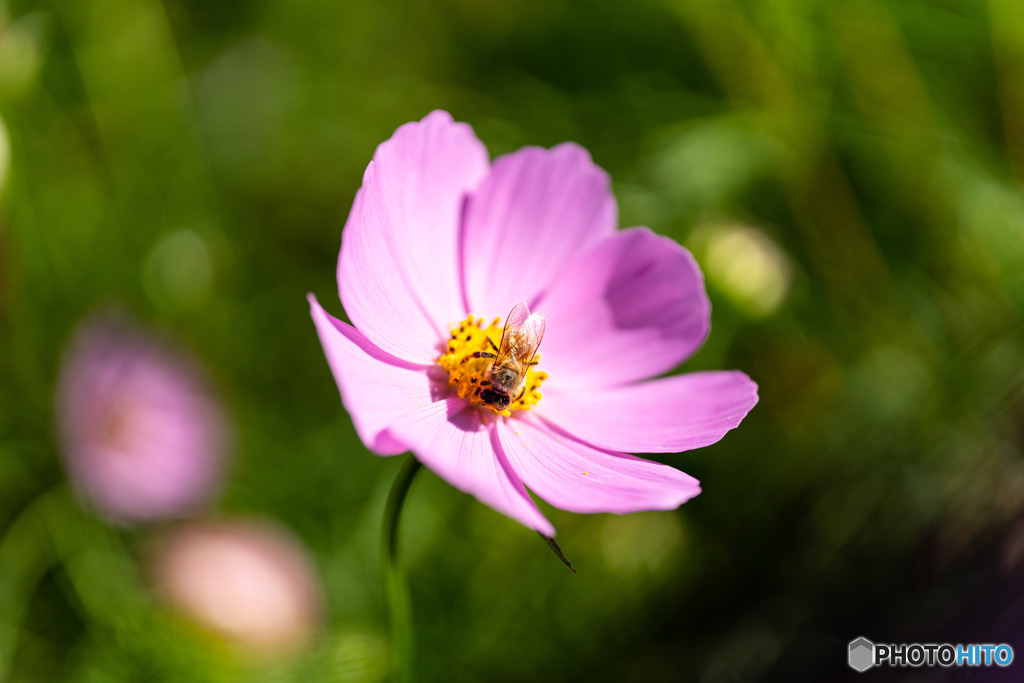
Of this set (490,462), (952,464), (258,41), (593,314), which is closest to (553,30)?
(258,41)

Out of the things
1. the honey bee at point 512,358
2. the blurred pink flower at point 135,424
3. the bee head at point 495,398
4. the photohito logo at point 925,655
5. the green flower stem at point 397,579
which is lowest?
the photohito logo at point 925,655

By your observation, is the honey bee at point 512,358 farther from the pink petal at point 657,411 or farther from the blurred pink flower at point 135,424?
the blurred pink flower at point 135,424

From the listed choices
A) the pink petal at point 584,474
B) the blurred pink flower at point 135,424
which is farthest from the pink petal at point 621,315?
the blurred pink flower at point 135,424

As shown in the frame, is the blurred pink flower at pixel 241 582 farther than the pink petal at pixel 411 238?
Yes

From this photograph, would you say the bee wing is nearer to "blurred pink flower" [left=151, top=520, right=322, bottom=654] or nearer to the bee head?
the bee head

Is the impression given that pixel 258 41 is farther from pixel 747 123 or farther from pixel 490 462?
pixel 490 462

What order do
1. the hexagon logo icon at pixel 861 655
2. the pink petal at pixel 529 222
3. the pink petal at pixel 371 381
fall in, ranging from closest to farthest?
the pink petal at pixel 371 381 → the pink petal at pixel 529 222 → the hexagon logo icon at pixel 861 655

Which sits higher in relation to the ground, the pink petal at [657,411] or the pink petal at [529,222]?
the pink petal at [529,222]
